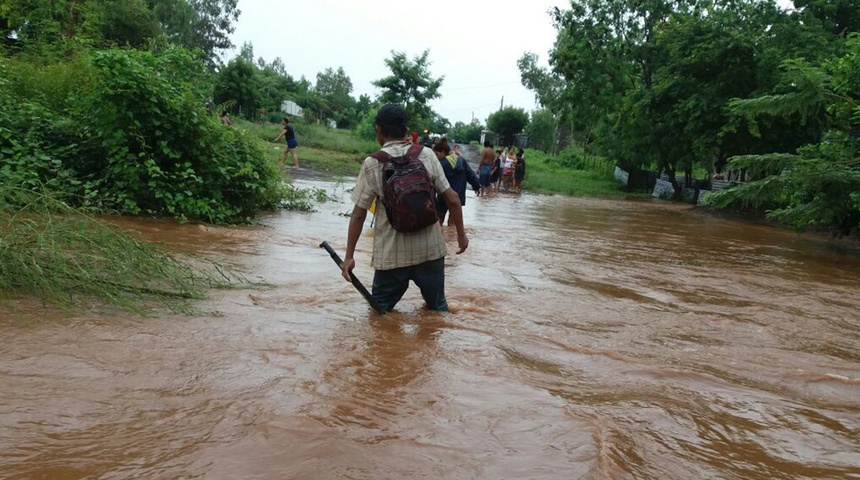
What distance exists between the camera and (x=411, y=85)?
39062mm

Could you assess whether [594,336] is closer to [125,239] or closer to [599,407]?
[599,407]

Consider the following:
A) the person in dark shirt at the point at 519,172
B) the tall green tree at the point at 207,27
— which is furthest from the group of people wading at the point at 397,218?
the tall green tree at the point at 207,27

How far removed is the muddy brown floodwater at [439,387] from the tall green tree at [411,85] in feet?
109

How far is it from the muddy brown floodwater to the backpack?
0.77 meters

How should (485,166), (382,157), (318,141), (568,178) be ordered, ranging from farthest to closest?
1. (568,178)
2. (318,141)
3. (485,166)
4. (382,157)

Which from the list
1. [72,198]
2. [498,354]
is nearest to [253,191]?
[72,198]

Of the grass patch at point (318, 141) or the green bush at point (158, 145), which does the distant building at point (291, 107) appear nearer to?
the grass patch at point (318, 141)

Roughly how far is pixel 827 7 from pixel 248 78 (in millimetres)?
30855

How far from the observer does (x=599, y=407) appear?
321 cm

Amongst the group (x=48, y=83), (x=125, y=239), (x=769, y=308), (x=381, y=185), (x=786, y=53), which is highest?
(x=786, y=53)

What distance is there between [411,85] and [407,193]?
119 feet

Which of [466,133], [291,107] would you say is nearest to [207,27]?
[291,107]

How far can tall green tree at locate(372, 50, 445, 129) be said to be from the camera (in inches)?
1506

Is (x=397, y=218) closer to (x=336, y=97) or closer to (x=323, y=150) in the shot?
(x=323, y=150)
